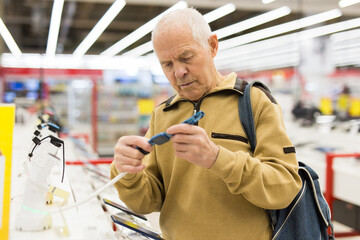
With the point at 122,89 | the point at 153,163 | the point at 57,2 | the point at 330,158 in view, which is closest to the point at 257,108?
the point at 153,163

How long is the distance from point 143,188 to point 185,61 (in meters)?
0.47

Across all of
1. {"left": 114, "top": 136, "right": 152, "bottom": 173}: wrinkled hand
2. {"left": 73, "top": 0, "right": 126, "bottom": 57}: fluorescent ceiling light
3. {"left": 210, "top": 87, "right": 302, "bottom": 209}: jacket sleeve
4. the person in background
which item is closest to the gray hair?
the person in background

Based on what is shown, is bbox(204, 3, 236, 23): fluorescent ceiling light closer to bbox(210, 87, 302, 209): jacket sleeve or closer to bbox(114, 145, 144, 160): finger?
bbox(210, 87, 302, 209): jacket sleeve

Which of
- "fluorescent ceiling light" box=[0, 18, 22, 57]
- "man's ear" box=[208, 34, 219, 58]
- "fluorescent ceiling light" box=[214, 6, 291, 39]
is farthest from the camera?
"fluorescent ceiling light" box=[0, 18, 22, 57]

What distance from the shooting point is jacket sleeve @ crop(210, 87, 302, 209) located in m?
1.08

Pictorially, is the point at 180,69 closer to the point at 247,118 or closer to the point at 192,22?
the point at 192,22

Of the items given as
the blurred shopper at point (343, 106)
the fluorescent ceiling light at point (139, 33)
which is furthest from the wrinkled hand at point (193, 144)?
the blurred shopper at point (343, 106)

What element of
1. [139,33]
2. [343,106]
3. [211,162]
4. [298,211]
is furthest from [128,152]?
[139,33]

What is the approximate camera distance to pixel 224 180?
1.12 metres

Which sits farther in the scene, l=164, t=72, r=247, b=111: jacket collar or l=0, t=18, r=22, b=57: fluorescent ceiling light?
l=0, t=18, r=22, b=57: fluorescent ceiling light

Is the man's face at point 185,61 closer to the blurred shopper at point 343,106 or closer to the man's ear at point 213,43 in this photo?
the man's ear at point 213,43

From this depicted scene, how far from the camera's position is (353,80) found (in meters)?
12.2

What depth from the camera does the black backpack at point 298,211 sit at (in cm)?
128

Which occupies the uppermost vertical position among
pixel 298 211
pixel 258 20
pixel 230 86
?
pixel 258 20
